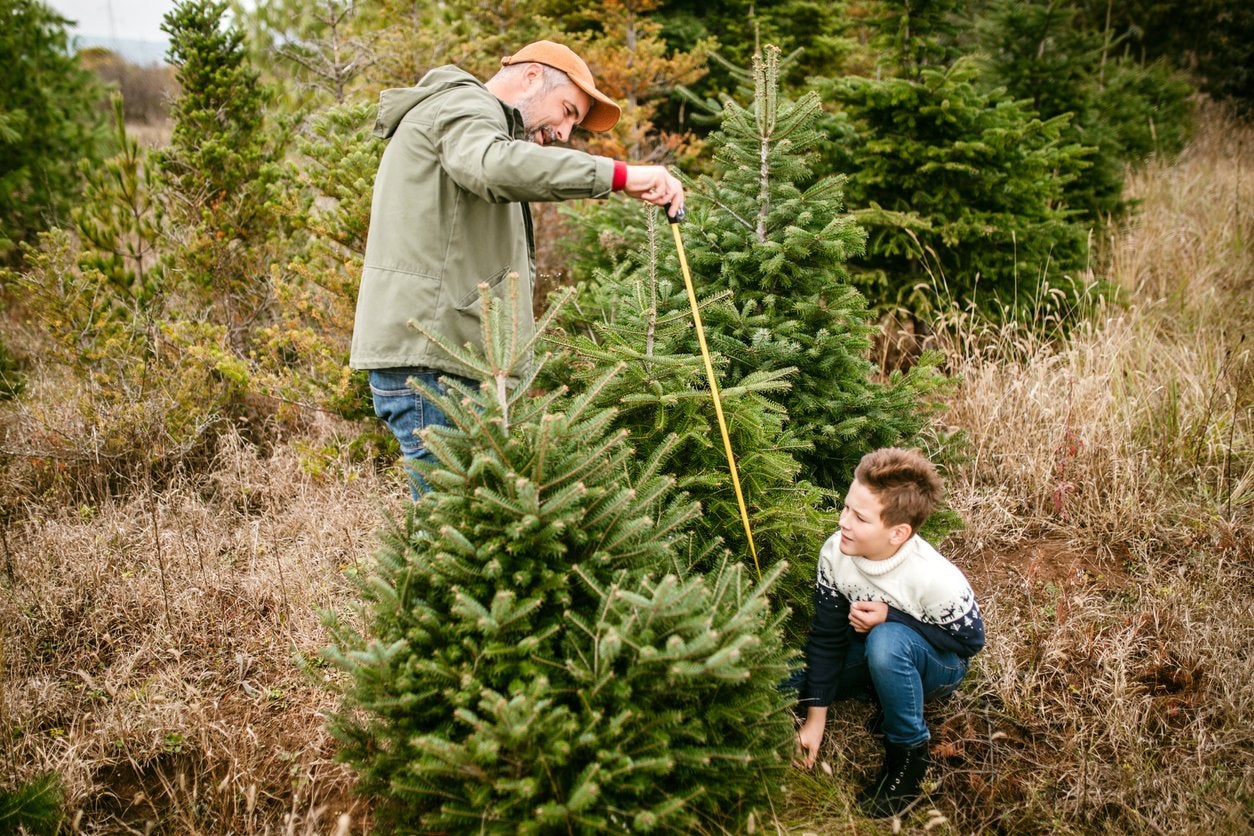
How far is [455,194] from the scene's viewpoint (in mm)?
2600

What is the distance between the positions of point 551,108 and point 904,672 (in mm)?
2399

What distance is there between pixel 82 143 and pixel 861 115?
746 cm

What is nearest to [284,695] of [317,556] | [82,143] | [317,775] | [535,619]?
[317,775]

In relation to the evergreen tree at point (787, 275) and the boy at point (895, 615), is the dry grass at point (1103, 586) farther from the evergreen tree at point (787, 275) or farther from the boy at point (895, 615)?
the evergreen tree at point (787, 275)

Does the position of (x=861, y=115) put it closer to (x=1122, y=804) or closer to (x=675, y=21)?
(x=675, y=21)

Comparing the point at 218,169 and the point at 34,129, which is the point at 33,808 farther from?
the point at 34,129

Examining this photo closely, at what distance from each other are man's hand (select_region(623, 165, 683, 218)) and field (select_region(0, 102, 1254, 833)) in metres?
1.29

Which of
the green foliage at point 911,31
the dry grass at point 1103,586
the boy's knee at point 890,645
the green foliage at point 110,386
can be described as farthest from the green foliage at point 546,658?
the green foliage at point 911,31

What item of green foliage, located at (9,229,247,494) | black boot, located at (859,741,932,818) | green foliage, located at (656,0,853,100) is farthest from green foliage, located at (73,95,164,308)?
green foliage, located at (656,0,853,100)

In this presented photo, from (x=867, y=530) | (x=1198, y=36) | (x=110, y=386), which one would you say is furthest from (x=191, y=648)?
(x=1198, y=36)

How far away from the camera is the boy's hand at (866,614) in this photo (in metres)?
2.57

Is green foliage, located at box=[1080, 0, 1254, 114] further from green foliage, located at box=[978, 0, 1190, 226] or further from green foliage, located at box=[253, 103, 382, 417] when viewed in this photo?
green foliage, located at box=[253, 103, 382, 417]

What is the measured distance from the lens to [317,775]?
8.52 feet

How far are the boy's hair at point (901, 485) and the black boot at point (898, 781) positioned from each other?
0.79 meters
